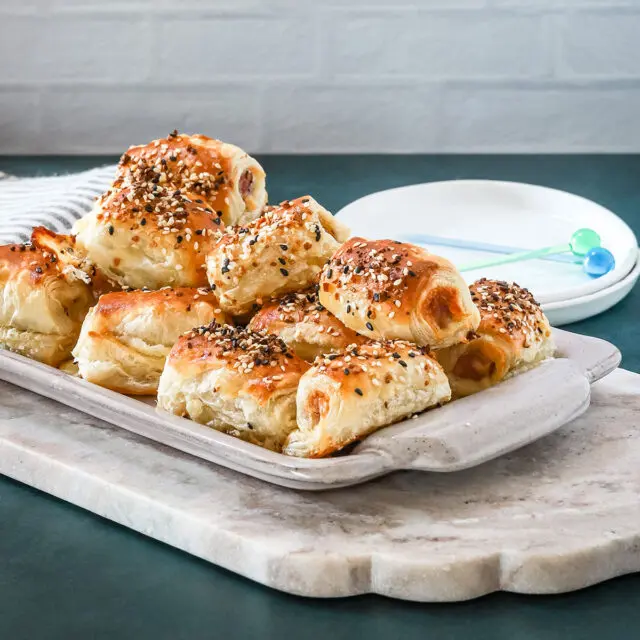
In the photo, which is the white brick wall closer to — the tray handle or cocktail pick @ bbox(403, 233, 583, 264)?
cocktail pick @ bbox(403, 233, 583, 264)

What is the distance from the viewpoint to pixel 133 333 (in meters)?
1.17

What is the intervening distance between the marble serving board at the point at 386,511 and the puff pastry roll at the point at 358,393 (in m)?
0.07

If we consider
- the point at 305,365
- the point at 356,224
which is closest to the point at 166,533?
the point at 305,365

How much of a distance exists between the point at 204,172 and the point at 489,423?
492 mm

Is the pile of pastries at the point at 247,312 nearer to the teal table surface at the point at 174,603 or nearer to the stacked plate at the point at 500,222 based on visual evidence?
the teal table surface at the point at 174,603

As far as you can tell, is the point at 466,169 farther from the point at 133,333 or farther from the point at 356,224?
the point at 133,333

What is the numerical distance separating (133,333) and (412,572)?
1.35 feet

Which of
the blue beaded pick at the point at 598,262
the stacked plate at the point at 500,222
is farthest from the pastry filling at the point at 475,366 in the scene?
the blue beaded pick at the point at 598,262

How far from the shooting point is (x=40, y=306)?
4.01 feet

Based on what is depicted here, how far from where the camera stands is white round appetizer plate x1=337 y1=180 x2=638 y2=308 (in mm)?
1798

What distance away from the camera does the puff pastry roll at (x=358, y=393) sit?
100 cm

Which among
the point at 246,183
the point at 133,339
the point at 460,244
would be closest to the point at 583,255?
the point at 460,244

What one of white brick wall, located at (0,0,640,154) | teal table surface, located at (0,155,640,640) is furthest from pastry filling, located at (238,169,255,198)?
white brick wall, located at (0,0,640,154)

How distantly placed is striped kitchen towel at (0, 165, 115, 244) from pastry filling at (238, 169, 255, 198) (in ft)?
1.75
